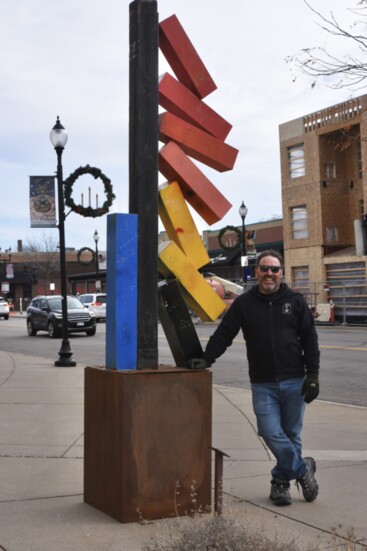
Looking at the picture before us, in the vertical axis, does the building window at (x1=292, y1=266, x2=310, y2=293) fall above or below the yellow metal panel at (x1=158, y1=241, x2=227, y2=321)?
above

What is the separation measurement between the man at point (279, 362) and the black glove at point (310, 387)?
10mm

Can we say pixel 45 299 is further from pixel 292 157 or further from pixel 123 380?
pixel 123 380

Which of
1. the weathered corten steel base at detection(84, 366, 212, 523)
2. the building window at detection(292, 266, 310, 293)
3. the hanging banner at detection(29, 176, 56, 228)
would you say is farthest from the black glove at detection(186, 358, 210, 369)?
the building window at detection(292, 266, 310, 293)

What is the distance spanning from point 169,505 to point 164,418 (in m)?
0.58

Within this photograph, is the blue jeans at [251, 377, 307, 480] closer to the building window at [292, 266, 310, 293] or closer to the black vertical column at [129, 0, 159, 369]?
the black vertical column at [129, 0, 159, 369]

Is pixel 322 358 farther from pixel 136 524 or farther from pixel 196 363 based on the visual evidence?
pixel 136 524

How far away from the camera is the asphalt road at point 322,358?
12.6 meters

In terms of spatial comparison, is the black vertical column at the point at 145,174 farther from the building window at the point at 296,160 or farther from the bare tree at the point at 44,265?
the bare tree at the point at 44,265

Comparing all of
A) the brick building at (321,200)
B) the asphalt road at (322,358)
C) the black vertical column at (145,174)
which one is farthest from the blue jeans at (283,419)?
the brick building at (321,200)

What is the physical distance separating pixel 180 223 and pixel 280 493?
7.13 feet

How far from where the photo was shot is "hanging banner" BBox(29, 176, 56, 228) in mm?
17969

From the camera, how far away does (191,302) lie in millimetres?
5746

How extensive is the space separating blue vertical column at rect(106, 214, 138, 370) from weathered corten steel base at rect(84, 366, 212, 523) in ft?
0.58

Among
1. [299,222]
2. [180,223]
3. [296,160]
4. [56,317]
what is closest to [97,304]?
[299,222]
